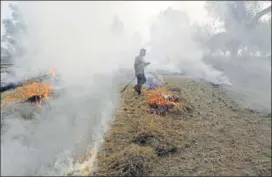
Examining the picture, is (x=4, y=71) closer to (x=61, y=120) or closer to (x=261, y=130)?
(x=61, y=120)

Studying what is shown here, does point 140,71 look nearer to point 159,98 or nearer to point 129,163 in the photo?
point 159,98

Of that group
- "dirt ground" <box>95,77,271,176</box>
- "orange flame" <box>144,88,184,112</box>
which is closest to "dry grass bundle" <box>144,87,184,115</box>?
"orange flame" <box>144,88,184,112</box>

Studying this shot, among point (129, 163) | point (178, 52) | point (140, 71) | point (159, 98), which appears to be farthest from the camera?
point (178, 52)

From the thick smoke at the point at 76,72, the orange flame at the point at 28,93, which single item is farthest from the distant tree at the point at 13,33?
the orange flame at the point at 28,93

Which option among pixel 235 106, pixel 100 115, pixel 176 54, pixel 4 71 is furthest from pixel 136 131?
pixel 176 54

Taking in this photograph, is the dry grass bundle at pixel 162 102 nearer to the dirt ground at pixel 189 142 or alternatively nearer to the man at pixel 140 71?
the dirt ground at pixel 189 142

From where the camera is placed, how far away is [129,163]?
40.8ft

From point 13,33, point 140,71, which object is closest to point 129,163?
point 140,71

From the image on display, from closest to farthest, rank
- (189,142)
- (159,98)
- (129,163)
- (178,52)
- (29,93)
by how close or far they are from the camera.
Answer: (129,163) < (189,142) < (29,93) < (159,98) < (178,52)

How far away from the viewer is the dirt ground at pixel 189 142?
41.6 feet

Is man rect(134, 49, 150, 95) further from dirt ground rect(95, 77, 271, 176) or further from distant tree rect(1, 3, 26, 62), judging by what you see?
distant tree rect(1, 3, 26, 62)

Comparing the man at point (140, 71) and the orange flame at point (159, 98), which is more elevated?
the man at point (140, 71)

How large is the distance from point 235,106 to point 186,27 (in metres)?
25.8

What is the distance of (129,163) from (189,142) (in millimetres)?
3087
